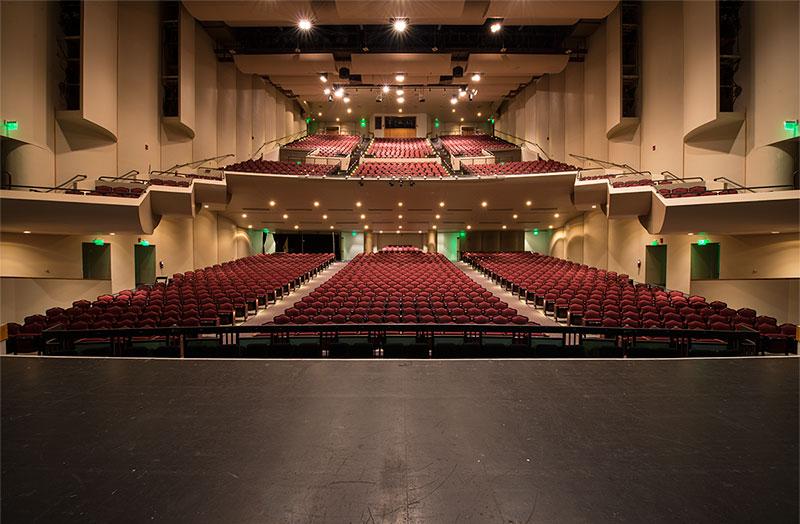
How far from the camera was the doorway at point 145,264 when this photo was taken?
40.7 ft

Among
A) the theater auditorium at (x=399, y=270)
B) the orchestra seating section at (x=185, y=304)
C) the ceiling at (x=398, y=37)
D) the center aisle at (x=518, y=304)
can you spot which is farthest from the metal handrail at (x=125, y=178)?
the center aisle at (x=518, y=304)

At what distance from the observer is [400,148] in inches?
909

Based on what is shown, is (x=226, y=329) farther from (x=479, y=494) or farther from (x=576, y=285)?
(x=576, y=285)

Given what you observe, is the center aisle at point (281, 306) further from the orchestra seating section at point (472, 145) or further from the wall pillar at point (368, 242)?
the orchestra seating section at point (472, 145)

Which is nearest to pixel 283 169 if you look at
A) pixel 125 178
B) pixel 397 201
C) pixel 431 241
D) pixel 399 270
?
pixel 397 201

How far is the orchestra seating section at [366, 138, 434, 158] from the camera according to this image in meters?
21.2

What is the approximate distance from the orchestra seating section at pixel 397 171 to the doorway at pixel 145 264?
736 cm

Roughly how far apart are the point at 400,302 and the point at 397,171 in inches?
356

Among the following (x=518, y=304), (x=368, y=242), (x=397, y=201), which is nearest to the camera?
(x=518, y=304)

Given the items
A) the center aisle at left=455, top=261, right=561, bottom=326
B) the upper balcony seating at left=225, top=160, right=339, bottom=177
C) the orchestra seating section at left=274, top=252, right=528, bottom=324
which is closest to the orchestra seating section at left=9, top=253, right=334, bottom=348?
the orchestra seating section at left=274, top=252, right=528, bottom=324

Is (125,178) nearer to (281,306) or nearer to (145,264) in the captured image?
(145,264)

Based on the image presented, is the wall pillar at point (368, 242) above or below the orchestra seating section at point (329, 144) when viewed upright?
below

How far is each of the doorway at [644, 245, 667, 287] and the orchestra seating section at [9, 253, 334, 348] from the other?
11.3 meters

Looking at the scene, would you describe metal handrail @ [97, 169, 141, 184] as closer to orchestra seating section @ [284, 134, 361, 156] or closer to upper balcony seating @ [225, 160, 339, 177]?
upper balcony seating @ [225, 160, 339, 177]
